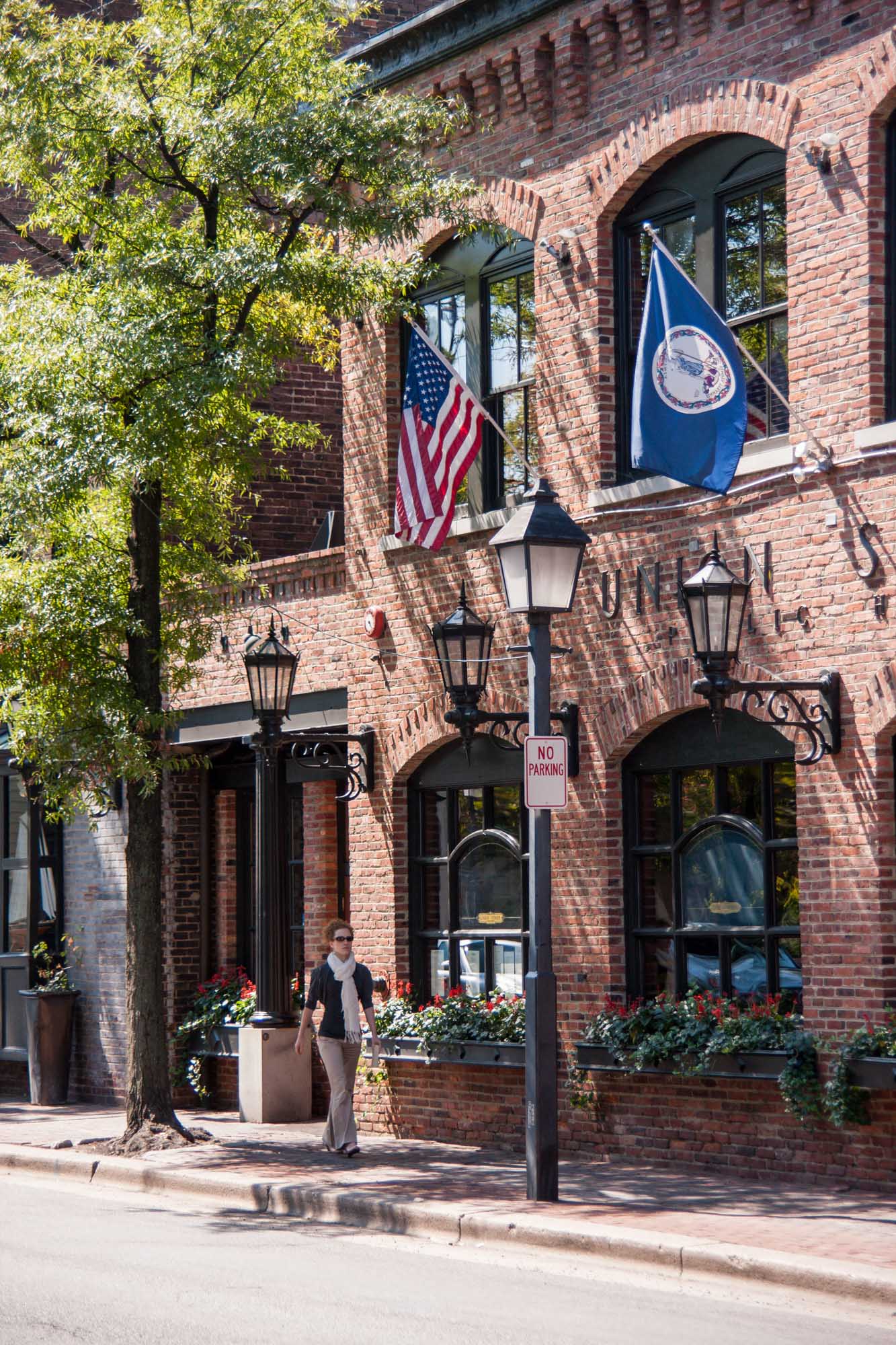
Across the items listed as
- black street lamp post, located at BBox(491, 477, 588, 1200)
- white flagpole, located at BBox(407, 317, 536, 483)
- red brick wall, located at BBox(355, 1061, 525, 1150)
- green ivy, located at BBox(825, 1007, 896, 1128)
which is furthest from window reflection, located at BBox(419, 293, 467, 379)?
green ivy, located at BBox(825, 1007, 896, 1128)

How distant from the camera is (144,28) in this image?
14320 mm

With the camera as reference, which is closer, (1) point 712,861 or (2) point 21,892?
(1) point 712,861

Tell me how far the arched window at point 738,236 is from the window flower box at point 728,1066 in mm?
4126

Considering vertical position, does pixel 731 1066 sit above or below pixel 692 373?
below

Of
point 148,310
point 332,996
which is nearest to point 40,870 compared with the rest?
point 332,996

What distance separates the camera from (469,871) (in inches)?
610

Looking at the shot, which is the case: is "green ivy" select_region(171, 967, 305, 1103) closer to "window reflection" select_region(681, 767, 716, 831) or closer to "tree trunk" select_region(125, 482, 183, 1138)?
"tree trunk" select_region(125, 482, 183, 1138)

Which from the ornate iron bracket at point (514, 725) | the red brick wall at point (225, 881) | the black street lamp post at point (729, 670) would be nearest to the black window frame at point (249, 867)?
the red brick wall at point (225, 881)

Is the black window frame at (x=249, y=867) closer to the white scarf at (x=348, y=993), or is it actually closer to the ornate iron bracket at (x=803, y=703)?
the white scarf at (x=348, y=993)

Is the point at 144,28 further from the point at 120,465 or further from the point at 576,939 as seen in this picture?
the point at 576,939

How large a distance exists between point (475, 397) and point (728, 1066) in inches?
224

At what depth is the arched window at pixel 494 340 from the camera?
49.7ft

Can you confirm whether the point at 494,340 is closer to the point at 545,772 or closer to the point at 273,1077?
the point at 545,772

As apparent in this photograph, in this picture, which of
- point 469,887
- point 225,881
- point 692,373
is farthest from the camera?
point 225,881
